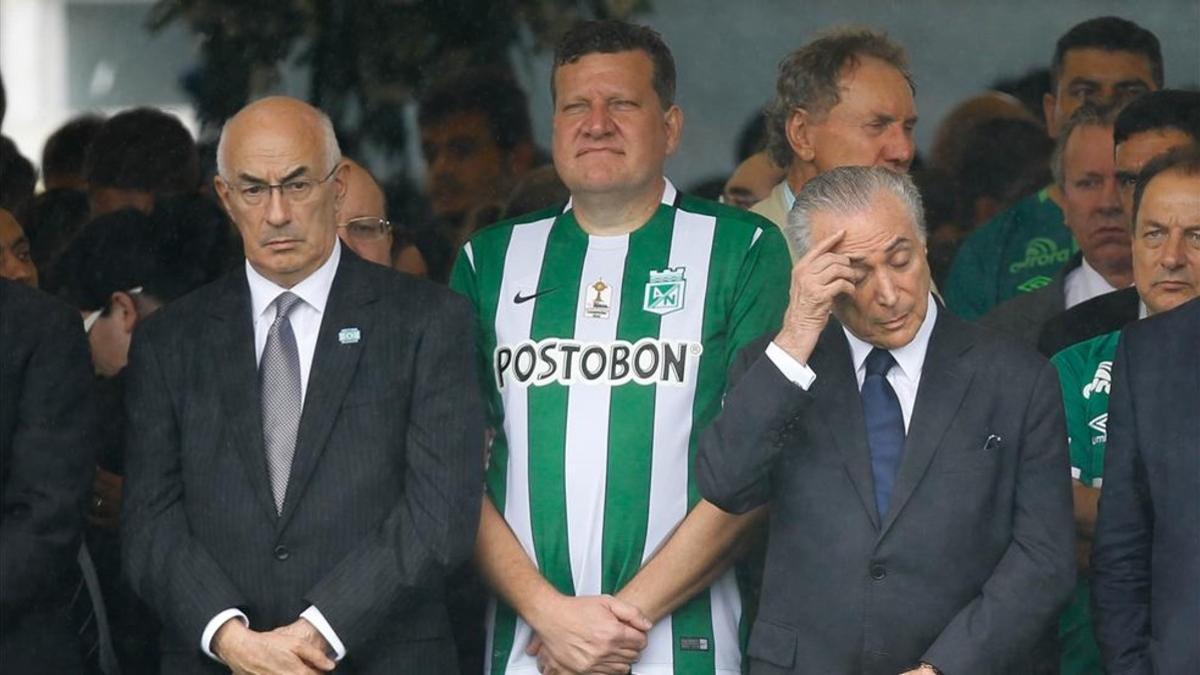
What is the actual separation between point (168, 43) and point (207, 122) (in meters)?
0.25

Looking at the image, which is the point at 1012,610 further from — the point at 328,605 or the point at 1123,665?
the point at 328,605

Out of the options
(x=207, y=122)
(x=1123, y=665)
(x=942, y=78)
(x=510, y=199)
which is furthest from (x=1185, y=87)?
(x=207, y=122)

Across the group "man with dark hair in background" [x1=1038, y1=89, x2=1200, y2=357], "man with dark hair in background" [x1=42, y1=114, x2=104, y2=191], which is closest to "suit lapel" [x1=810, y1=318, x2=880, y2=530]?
"man with dark hair in background" [x1=1038, y1=89, x2=1200, y2=357]

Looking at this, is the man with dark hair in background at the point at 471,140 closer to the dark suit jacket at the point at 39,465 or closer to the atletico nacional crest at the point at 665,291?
the atletico nacional crest at the point at 665,291

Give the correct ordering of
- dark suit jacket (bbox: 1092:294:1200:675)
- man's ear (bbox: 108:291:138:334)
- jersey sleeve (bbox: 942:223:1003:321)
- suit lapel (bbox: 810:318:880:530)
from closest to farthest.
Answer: dark suit jacket (bbox: 1092:294:1200:675) → suit lapel (bbox: 810:318:880:530) → man's ear (bbox: 108:291:138:334) → jersey sleeve (bbox: 942:223:1003:321)

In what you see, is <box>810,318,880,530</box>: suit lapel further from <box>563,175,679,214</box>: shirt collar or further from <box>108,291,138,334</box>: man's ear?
<box>108,291,138,334</box>: man's ear

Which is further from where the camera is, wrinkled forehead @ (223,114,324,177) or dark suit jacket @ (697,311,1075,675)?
wrinkled forehead @ (223,114,324,177)

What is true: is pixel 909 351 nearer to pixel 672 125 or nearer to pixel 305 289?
pixel 672 125

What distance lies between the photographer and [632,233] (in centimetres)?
442

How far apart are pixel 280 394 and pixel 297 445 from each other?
0.13m

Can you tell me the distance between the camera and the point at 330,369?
13.6 ft

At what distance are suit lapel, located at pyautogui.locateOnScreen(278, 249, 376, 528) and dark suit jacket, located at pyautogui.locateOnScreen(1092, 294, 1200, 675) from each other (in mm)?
1396

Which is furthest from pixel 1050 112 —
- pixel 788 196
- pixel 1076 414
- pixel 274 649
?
pixel 274 649

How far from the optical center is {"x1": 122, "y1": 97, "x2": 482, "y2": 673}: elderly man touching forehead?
4039 mm
